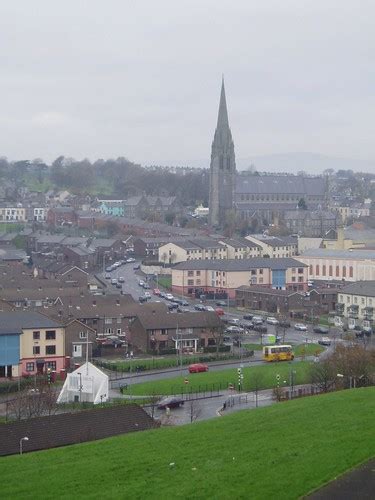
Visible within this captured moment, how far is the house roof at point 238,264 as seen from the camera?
4159 cm

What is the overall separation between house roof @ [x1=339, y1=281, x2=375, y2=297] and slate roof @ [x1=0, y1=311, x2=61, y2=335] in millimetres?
13503

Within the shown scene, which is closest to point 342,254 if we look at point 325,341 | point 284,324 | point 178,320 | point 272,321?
point 272,321

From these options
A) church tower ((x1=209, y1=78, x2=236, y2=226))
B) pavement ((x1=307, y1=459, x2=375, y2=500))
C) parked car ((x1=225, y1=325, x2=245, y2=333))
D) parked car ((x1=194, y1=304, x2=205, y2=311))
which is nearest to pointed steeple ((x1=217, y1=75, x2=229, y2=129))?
church tower ((x1=209, y1=78, x2=236, y2=226))

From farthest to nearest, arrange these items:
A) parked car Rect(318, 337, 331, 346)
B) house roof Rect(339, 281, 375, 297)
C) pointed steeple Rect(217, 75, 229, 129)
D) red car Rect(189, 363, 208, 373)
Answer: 1. pointed steeple Rect(217, 75, 229, 129)
2. house roof Rect(339, 281, 375, 297)
3. parked car Rect(318, 337, 331, 346)
4. red car Rect(189, 363, 208, 373)

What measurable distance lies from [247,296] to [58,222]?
1334 inches

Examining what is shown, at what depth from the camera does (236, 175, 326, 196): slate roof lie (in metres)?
73.4

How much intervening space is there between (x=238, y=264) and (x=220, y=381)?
19334 mm

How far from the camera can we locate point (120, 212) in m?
79.9

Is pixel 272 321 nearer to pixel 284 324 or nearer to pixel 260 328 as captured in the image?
pixel 284 324

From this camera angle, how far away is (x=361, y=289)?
3588 cm

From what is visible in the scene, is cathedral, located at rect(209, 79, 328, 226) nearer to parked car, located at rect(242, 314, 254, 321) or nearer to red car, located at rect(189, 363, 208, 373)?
parked car, located at rect(242, 314, 254, 321)

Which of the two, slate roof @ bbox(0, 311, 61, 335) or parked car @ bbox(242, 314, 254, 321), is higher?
slate roof @ bbox(0, 311, 61, 335)

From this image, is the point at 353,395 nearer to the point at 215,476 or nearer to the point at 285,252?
the point at 215,476

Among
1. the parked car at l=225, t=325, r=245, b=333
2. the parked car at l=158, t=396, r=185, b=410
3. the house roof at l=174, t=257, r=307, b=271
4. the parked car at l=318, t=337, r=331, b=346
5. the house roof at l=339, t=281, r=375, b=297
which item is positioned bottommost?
the parked car at l=318, t=337, r=331, b=346
